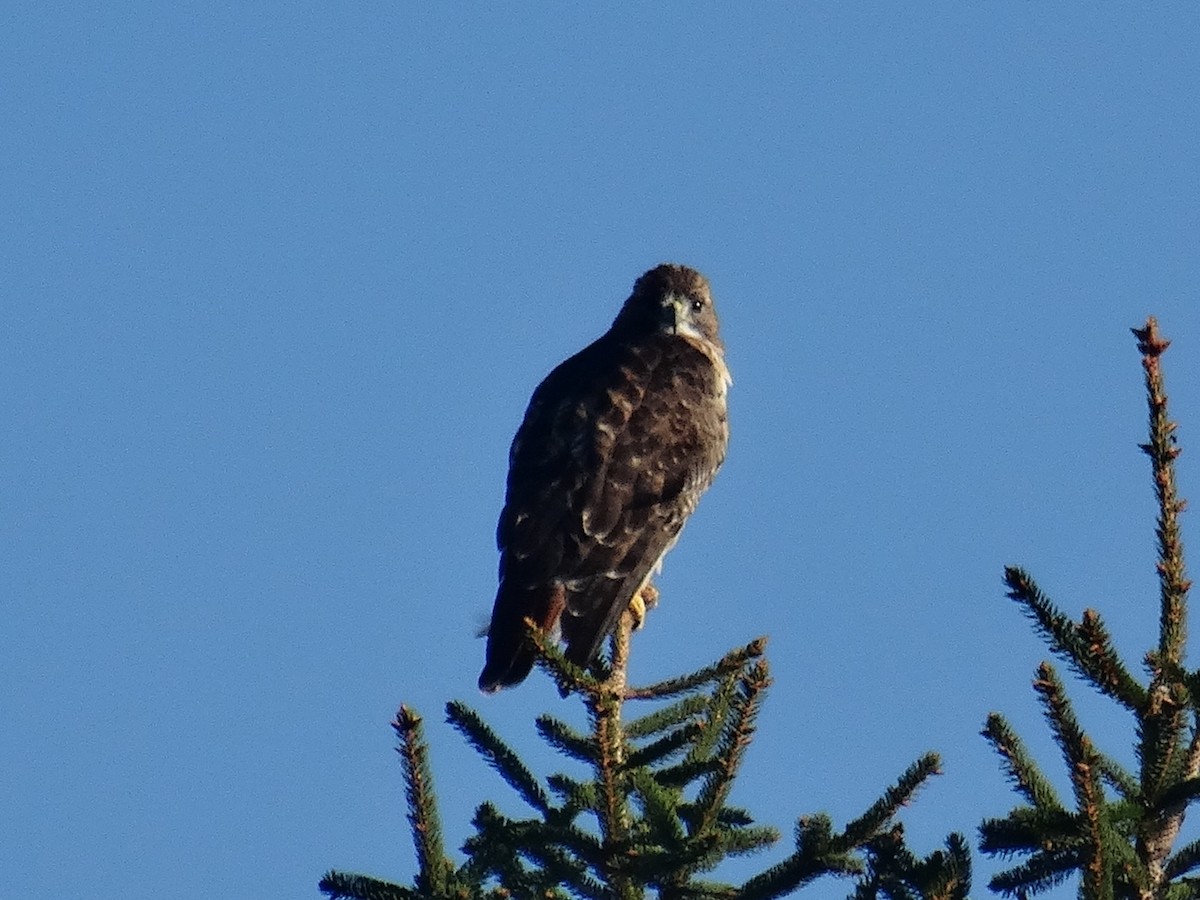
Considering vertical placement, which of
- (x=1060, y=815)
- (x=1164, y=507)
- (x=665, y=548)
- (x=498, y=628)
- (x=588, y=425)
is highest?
(x=588, y=425)

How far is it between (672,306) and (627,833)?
6.08 metres

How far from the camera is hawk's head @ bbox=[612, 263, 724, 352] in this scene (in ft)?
30.9

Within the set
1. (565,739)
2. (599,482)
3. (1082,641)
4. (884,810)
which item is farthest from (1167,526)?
(599,482)

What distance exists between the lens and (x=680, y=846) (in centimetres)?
345

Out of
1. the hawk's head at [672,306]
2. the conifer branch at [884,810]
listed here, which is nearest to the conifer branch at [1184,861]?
the conifer branch at [884,810]

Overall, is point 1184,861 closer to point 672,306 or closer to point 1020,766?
point 1020,766

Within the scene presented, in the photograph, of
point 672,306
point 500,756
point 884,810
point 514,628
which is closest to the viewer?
point 884,810

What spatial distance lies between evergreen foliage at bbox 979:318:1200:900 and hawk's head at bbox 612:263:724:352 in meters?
6.14

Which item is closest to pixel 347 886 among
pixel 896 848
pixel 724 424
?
pixel 896 848

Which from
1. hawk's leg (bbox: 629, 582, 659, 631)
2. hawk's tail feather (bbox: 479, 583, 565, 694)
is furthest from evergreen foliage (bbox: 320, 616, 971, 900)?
hawk's leg (bbox: 629, 582, 659, 631)

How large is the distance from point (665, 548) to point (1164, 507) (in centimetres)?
456

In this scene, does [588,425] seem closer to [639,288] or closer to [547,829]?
[639,288]

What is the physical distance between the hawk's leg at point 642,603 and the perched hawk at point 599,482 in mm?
49

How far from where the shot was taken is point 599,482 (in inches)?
295
